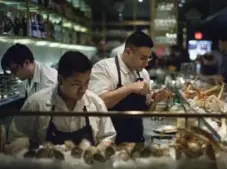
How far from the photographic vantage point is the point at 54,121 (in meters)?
1.92

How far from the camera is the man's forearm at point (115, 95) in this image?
9.16ft

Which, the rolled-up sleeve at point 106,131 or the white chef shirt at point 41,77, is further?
the white chef shirt at point 41,77

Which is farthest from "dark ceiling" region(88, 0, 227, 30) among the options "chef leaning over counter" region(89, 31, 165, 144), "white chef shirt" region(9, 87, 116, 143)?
"white chef shirt" region(9, 87, 116, 143)

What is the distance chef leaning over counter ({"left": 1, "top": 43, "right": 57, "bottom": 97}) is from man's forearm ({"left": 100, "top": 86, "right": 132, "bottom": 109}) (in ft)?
2.61

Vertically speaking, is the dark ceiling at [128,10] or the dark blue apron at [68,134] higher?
the dark ceiling at [128,10]

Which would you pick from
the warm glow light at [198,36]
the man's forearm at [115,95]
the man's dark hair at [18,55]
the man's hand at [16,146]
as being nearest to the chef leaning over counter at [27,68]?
the man's dark hair at [18,55]

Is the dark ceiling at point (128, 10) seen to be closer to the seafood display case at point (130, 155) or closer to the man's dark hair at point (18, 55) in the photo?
the man's dark hair at point (18, 55)

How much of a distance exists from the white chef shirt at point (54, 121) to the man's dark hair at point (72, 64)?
12cm

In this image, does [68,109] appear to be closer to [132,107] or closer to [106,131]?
[106,131]

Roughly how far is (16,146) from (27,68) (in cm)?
203

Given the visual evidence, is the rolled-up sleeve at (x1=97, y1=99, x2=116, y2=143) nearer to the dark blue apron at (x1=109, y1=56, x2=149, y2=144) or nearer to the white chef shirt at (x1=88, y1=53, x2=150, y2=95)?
the dark blue apron at (x1=109, y1=56, x2=149, y2=144)

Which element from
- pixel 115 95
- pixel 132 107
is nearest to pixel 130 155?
pixel 115 95

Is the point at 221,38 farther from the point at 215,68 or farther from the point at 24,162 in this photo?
the point at 24,162

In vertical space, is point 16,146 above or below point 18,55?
below
